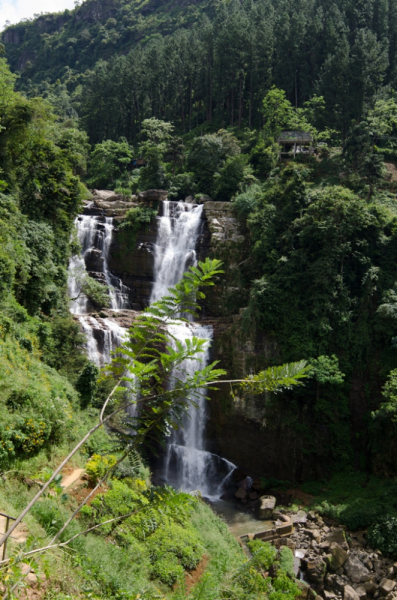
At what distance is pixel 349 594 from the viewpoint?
597 inches

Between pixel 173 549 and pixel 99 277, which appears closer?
pixel 173 549

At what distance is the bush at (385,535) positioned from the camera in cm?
1723

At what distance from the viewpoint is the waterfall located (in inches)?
990

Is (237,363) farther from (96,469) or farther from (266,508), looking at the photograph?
(96,469)

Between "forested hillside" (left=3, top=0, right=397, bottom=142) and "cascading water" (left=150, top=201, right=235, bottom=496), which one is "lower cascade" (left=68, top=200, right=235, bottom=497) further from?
"forested hillside" (left=3, top=0, right=397, bottom=142)

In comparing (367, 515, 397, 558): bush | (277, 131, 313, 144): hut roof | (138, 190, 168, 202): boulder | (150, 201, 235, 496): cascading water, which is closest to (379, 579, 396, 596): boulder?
(367, 515, 397, 558): bush

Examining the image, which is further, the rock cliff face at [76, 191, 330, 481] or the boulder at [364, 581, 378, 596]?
the rock cliff face at [76, 191, 330, 481]

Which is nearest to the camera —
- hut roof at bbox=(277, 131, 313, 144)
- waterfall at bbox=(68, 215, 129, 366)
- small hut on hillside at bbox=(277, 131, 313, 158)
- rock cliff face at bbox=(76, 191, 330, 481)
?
rock cliff face at bbox=(76, 191, 330, 481)

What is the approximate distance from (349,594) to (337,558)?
1.60 m

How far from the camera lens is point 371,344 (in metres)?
25.3

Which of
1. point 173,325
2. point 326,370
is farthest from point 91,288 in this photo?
point 326,370

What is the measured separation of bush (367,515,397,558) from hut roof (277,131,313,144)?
32.0 metres

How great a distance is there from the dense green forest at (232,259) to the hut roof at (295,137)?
930mm

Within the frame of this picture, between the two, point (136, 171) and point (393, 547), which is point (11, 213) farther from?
point (136, 171)
